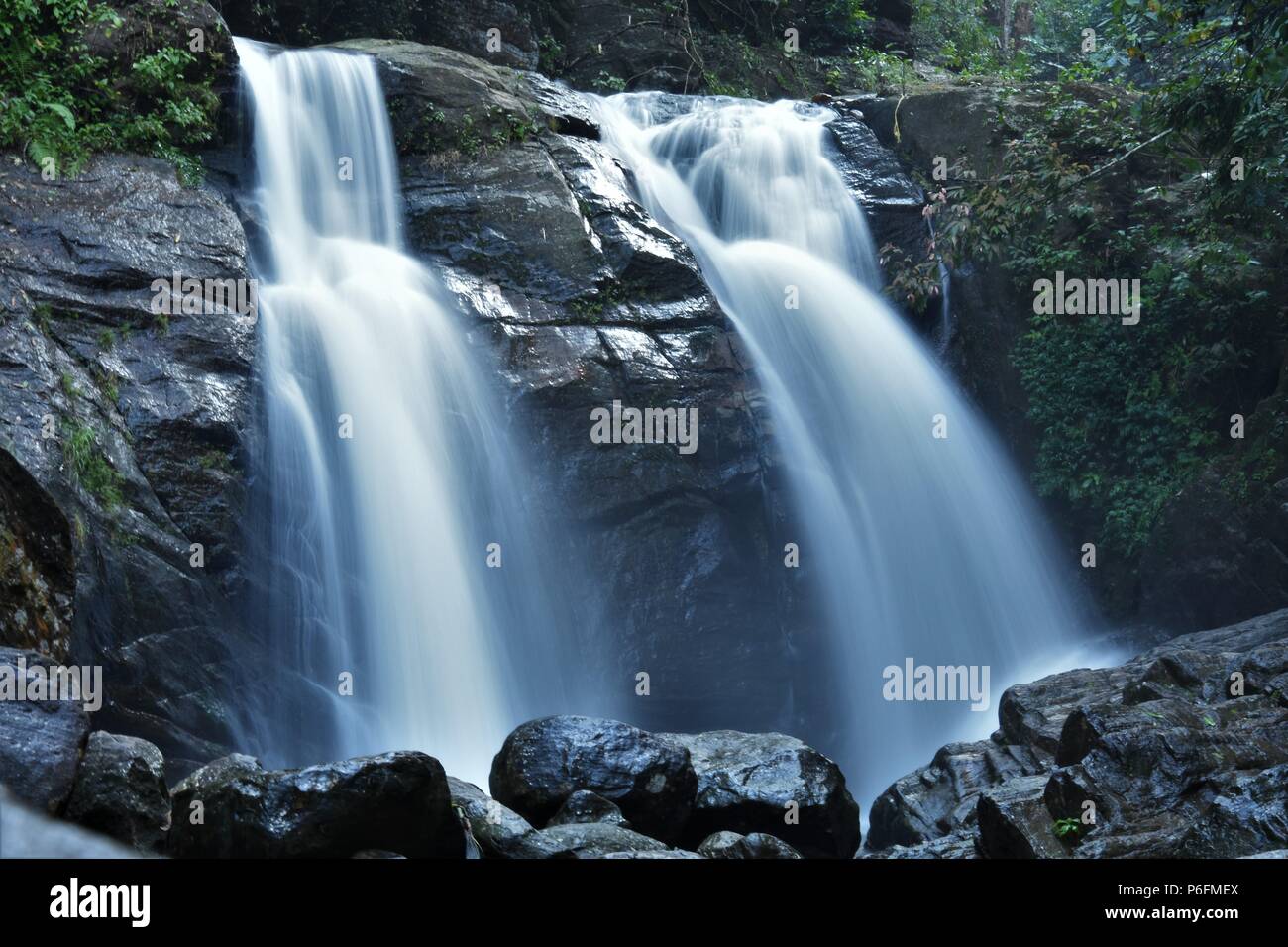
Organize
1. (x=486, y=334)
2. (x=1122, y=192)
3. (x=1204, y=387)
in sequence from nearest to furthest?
1. (x=486, y=334)
2. (x=1204, y=387)
3. (x=1122, y=192)

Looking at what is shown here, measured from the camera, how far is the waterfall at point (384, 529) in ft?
28.0

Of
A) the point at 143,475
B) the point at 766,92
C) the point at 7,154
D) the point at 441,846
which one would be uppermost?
the point at 766,92

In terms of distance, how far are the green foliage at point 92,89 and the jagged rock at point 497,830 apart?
7272 millimetres

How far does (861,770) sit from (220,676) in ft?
19.9

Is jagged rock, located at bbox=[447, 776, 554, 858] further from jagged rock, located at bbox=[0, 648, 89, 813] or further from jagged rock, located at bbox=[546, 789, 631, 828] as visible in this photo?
jagged rock, located at bbox=[0, 648, 89, 813]

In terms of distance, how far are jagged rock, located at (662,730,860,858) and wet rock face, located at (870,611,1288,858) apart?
1.28ft

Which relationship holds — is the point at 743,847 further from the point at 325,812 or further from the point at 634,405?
the point at 634,405

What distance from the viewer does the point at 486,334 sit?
34.1 feet

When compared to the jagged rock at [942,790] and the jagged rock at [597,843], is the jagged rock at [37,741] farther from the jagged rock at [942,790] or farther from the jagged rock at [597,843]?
the jagged rock at [942,790]

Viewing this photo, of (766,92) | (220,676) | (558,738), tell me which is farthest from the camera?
(766,92)

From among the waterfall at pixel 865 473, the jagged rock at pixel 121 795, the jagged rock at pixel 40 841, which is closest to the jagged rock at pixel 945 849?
the waterfall at pixel 865 473

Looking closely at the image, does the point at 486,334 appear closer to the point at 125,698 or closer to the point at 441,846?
the point at 125,698
